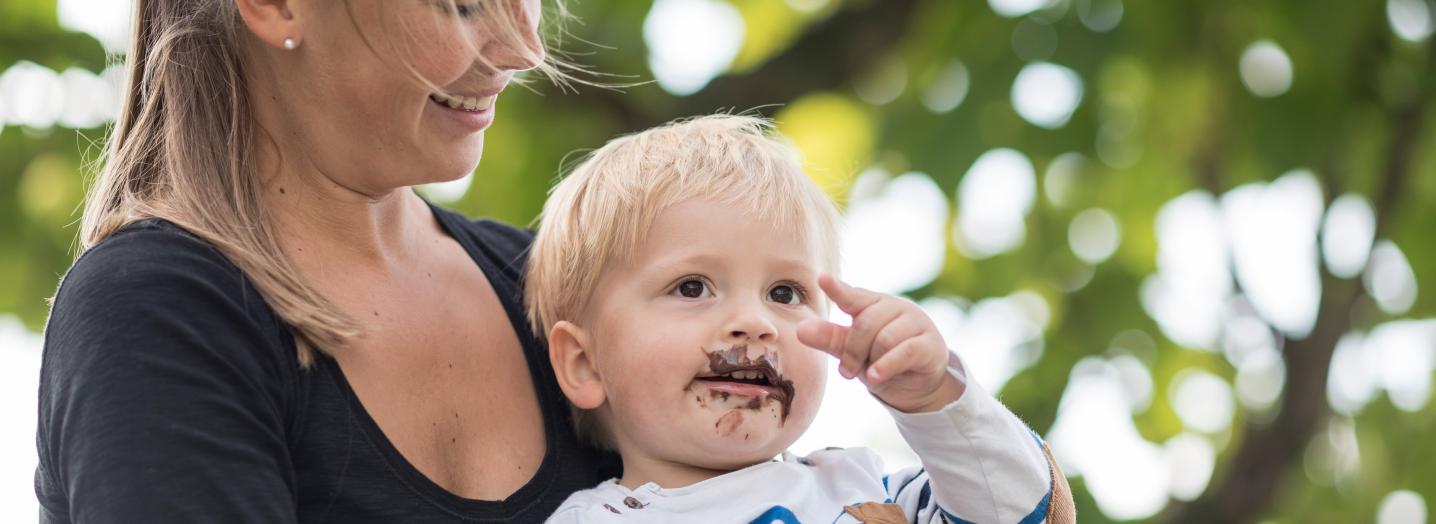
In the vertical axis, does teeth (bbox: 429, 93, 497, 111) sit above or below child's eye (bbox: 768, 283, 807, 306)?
above

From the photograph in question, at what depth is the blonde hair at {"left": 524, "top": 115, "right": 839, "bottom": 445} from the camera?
6.07 ft

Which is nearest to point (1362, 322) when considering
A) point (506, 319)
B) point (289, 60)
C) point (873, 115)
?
point (873, 115)

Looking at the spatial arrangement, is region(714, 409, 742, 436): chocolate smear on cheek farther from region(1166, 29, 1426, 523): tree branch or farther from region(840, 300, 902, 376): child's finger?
region(1166, 29, 1426, 523): tree branch

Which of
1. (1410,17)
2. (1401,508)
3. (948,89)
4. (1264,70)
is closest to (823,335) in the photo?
(948,89)

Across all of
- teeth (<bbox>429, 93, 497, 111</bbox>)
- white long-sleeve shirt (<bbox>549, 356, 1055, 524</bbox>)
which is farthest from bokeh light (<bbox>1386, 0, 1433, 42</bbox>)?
teeth (<bbox>429, 93, 497, 111</bbox>)

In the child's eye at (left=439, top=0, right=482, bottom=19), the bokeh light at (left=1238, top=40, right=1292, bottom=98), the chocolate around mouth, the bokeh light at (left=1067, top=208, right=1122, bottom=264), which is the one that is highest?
the child's eye at (left=439, top=0, right=482, bottom=19)

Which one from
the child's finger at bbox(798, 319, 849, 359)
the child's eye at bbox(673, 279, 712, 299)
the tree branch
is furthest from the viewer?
the tree branch

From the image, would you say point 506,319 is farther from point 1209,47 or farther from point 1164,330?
point 1164,330

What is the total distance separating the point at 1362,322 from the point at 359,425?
392cm

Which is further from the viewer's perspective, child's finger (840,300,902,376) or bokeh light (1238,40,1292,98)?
bokeh light (1238,40,1292,98)

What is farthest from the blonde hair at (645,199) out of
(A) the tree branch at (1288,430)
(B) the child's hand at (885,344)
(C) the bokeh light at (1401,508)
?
(C) the bokeh light at (1401,508)

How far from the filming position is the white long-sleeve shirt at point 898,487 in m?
1.65

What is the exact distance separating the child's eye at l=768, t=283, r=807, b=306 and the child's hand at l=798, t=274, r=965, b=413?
196 mm

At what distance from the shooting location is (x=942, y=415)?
164 cm
